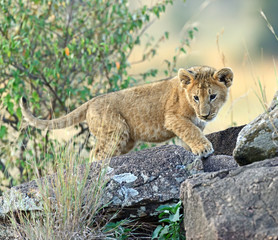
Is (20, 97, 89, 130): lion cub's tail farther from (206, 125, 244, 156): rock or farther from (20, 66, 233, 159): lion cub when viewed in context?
(206, 125, 244, 156): rock

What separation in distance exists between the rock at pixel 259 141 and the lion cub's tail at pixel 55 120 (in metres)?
2.68

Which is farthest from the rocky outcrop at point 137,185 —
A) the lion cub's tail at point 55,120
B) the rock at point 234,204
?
the lion cub's tail at point 55,120

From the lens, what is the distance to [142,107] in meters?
6.70

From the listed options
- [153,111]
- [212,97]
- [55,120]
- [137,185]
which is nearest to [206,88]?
[212,97]

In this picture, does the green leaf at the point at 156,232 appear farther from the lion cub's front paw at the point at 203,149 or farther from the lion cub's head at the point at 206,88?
the lion cub's head at the point at 206,88

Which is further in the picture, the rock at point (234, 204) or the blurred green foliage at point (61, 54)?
the blurred green foliage at point (61, 54)

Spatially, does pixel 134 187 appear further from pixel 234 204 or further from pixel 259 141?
pixel 234 204

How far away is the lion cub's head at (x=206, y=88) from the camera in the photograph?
5941 mm

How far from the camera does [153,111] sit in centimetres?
664

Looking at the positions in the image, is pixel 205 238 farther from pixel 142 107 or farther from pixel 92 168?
pixel 142 107

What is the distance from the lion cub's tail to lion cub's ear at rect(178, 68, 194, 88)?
130 centimetres

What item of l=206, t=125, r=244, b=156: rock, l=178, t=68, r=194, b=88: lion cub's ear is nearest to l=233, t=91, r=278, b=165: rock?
l=206, t=125, r=244, b=156: rock

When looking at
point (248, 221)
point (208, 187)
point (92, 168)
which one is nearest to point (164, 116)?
point (92, 168)

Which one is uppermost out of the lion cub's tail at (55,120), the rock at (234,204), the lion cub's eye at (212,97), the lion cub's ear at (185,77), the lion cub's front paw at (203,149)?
the lion cub's ear at (185,77)
